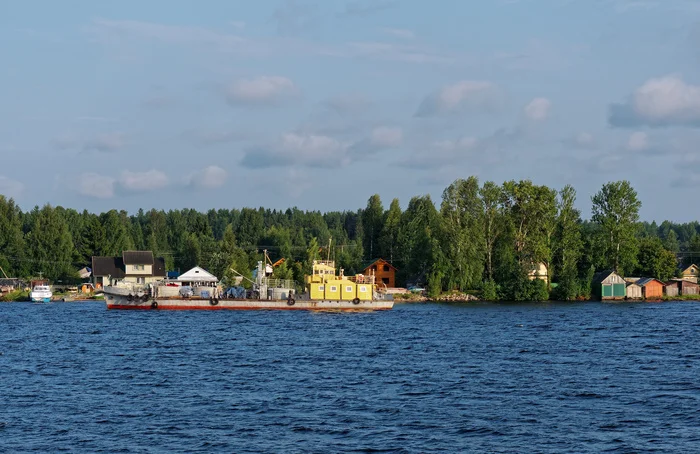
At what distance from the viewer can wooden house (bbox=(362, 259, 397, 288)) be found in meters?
142

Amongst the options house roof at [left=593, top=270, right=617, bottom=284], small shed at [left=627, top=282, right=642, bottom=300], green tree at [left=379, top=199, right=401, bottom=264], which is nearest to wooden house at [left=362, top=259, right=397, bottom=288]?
green tree at [left=379, top=199, right=401, bottom=264]

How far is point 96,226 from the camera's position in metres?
154

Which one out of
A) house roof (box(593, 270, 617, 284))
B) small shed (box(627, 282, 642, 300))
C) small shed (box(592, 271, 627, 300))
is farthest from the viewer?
small shed (box(627, 282, 642, 300))

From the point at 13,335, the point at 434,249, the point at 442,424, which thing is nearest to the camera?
the point at 442,424

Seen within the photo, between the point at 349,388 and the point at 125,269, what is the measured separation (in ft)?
341

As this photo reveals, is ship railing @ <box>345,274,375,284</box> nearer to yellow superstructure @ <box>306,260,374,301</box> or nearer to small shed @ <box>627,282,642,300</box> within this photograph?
yellow superstructure @ <box>306,260,374,301</box>

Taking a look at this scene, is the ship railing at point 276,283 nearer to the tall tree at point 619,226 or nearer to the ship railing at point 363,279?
the ship railing at point 363,279

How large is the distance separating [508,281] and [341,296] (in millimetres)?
35879

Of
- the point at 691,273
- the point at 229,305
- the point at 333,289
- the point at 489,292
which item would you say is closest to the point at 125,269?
the point at 229,305

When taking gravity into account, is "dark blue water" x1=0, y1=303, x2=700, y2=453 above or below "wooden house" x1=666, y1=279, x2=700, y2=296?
below

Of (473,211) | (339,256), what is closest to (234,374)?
(473,211)

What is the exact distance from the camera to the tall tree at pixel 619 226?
Result: 130625mm

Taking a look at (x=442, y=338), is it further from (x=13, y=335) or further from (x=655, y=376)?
(x=13, y=335)

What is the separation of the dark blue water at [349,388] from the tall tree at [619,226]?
53.7 m
